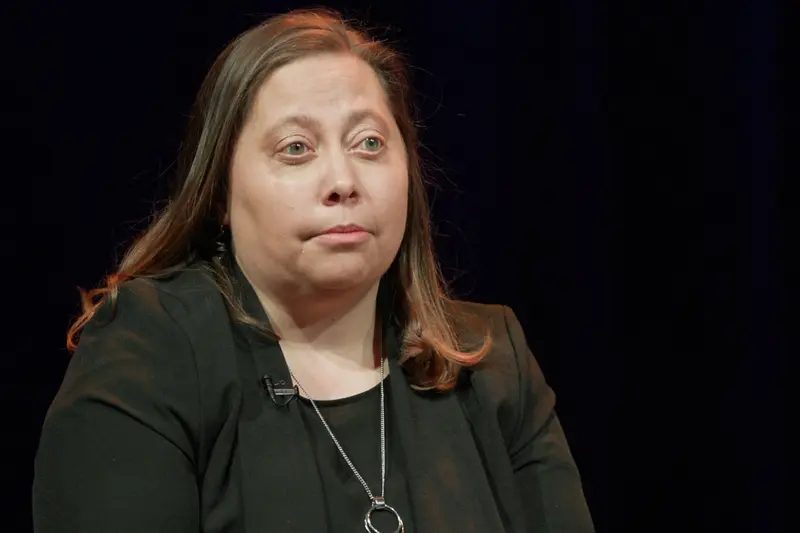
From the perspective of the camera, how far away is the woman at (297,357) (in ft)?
3.77

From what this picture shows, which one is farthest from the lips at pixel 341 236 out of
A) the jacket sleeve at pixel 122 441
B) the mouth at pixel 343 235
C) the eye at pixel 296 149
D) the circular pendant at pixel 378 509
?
the circular pendant at pixel 378 509

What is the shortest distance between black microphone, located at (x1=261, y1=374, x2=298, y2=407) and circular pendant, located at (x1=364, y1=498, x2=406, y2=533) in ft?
0.51

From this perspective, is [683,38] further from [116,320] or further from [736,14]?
[116,320]

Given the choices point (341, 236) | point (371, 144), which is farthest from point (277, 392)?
point (371, 144)

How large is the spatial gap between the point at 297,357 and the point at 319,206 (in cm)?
20

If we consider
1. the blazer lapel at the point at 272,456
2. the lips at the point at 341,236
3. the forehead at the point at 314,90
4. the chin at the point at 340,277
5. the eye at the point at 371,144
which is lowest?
the blazer lapel at the point at 272,456

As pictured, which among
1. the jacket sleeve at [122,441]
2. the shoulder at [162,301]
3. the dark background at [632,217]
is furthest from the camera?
the dark background at [632,217]

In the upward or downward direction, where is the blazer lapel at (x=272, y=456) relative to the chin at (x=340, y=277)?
downward

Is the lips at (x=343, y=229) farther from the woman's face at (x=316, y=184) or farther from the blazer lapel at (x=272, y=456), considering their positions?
the blazer lapel at (x=272, y=456)

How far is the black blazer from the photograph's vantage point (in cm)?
112

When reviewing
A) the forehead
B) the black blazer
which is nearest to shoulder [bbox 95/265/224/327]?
the black blazer

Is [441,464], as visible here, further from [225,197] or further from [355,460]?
[225,197]

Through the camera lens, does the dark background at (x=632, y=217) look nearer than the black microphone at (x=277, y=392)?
No

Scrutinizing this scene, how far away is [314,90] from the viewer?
130 centimetres
